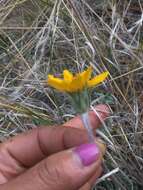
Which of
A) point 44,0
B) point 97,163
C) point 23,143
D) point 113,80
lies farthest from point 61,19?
point 97,163

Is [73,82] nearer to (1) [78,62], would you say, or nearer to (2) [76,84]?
(2) [76,84]

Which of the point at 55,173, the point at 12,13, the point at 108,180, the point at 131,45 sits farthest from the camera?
the point at 12,13

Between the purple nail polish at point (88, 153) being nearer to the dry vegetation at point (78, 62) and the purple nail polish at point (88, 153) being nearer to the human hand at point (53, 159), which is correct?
the human hand at point (53, 159)

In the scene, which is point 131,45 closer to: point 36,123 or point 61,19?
point 61,19

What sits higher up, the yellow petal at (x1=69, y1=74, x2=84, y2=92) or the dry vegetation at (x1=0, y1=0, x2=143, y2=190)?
the yellow petal at (x1=69, y1=74, x2=84, y2=92)

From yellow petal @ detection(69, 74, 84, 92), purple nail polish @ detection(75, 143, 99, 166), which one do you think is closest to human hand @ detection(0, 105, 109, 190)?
purple nail polish @ detection(75, 143, 99, 166)

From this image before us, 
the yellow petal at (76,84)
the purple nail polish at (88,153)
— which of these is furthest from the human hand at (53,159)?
the yellow petal at (76,84)

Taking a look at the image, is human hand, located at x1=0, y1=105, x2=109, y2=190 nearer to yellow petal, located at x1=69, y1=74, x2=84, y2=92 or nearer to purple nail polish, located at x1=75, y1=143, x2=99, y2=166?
purple nail polish, located at x1=75, y1=143, x2=99, y2=166
